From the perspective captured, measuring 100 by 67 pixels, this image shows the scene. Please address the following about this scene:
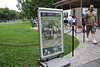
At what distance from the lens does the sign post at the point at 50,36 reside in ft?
10.5

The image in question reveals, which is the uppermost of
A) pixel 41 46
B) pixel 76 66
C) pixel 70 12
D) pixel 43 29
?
pixel 70 12

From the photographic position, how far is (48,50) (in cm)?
345

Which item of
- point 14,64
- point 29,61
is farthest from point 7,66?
point 29,61

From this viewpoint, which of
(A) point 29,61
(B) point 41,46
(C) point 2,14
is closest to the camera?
(B) point 41,46

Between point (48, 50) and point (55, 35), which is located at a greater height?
point (55, 35)

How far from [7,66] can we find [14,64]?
0.23 metres

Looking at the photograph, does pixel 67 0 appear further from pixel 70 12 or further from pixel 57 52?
pixel 57 52

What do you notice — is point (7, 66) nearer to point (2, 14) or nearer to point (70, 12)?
point (70, 12)

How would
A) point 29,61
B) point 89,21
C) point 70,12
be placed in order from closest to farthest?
point 29,61, point 89,21, point 70,12

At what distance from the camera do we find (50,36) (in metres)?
3.46

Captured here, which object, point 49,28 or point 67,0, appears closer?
point 49,28

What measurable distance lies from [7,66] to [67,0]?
16.0 meters

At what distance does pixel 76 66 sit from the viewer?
3416 mm

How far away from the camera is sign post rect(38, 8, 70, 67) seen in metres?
3.21
